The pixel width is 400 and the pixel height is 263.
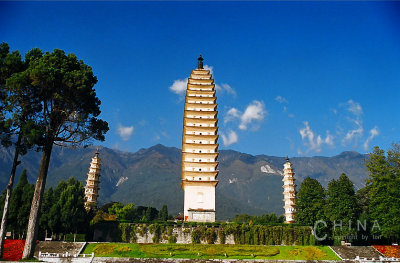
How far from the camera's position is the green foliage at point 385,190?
34844mm

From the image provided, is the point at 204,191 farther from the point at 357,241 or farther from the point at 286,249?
the point at 357,241

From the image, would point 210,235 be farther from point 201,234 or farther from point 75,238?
point 75,238

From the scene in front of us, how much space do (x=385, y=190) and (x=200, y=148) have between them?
2434 cm

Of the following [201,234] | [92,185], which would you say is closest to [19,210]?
[201,234]

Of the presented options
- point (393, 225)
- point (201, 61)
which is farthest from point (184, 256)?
point (201, 61)

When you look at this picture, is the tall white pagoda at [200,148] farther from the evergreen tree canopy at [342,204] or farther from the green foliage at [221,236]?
the evergreen tree canopy at [342,204]

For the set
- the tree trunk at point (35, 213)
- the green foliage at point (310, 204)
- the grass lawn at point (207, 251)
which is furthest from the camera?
the green foliage at point (310, 204)

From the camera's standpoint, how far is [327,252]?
109 ft

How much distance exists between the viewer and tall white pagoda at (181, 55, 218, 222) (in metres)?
47.3

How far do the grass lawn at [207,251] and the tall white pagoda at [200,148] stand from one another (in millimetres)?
12576

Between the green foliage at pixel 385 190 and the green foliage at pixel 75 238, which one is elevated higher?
the green foliage at pixel 385 190

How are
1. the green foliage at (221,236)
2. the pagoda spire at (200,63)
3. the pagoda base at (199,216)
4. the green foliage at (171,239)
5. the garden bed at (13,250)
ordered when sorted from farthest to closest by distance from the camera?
1. the pagoda spire at (200,63)
2. the pagoda base at (199,216)
3. the green foliage at (221,236)
4. the green foliage at (171,239)
5. the garden bed at (13,250)

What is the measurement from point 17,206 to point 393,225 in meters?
36.8

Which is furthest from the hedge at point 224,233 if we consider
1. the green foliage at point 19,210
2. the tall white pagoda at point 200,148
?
the green foliage at point 19,210
